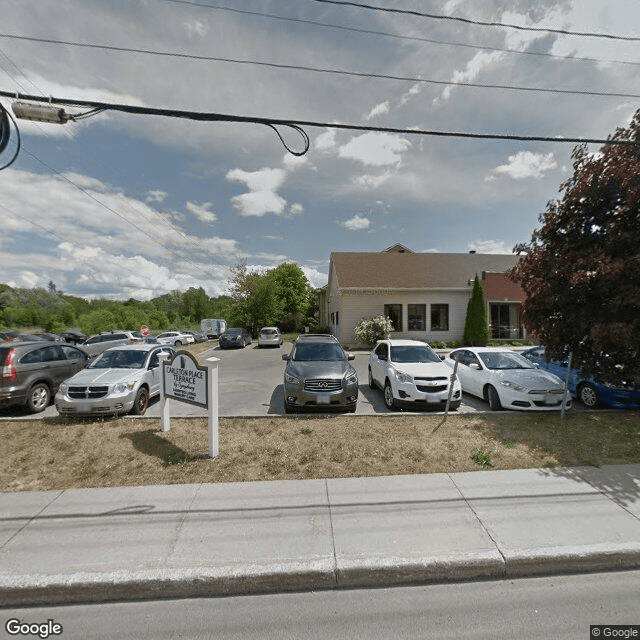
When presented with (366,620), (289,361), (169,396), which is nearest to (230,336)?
(289,361)

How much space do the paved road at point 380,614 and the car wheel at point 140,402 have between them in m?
4.46

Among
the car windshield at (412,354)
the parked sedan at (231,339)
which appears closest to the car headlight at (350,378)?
the car windshield at (412,354)

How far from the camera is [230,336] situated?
76.3 ft

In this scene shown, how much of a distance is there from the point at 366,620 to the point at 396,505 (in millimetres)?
1357

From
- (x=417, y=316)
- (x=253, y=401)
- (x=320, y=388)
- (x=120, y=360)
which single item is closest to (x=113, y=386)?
(x=120, y=360)

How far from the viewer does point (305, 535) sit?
3.18 metres

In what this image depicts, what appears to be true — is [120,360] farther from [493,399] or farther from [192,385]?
[493,399]

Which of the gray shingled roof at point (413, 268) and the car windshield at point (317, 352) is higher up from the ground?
the gray shingled roof at point (413, 268)

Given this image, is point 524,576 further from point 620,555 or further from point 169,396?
point 169,396

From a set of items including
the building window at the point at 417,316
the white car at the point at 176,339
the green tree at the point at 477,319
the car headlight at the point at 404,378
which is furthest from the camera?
the white car at the point at 176,339

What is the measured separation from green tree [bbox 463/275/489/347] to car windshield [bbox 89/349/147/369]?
59.3 feet

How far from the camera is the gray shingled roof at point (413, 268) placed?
71.6 ft

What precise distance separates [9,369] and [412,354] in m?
9.03

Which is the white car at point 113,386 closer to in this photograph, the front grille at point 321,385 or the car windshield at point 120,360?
the car windshield at point 120,360
